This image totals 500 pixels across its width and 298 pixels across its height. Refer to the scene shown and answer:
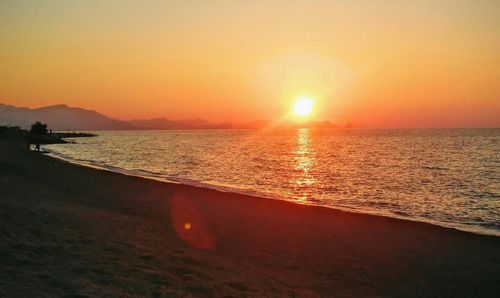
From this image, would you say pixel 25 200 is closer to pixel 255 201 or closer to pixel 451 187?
pixel 255 201

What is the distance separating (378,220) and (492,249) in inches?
216

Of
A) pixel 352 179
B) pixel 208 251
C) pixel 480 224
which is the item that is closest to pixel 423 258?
pixel 208 251

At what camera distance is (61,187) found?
24.8 meters

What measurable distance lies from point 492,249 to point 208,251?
11.4 metres

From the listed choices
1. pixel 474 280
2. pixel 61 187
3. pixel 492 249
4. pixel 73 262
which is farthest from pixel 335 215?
pixel 61 187

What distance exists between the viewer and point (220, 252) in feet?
43.1

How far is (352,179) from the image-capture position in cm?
4378

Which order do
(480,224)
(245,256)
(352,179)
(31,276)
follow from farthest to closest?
1. (352,179)
2. (480,224)
3. (245,256)
4. (31,276)

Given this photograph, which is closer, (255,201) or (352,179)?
(255,201)

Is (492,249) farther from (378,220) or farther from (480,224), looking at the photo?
(480,224)

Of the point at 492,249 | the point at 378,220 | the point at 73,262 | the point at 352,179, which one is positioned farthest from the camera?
the point at 352,179

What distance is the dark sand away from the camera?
30.3 ft

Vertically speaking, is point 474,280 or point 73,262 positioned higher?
point 73,262

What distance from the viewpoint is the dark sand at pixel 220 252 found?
923 cm
